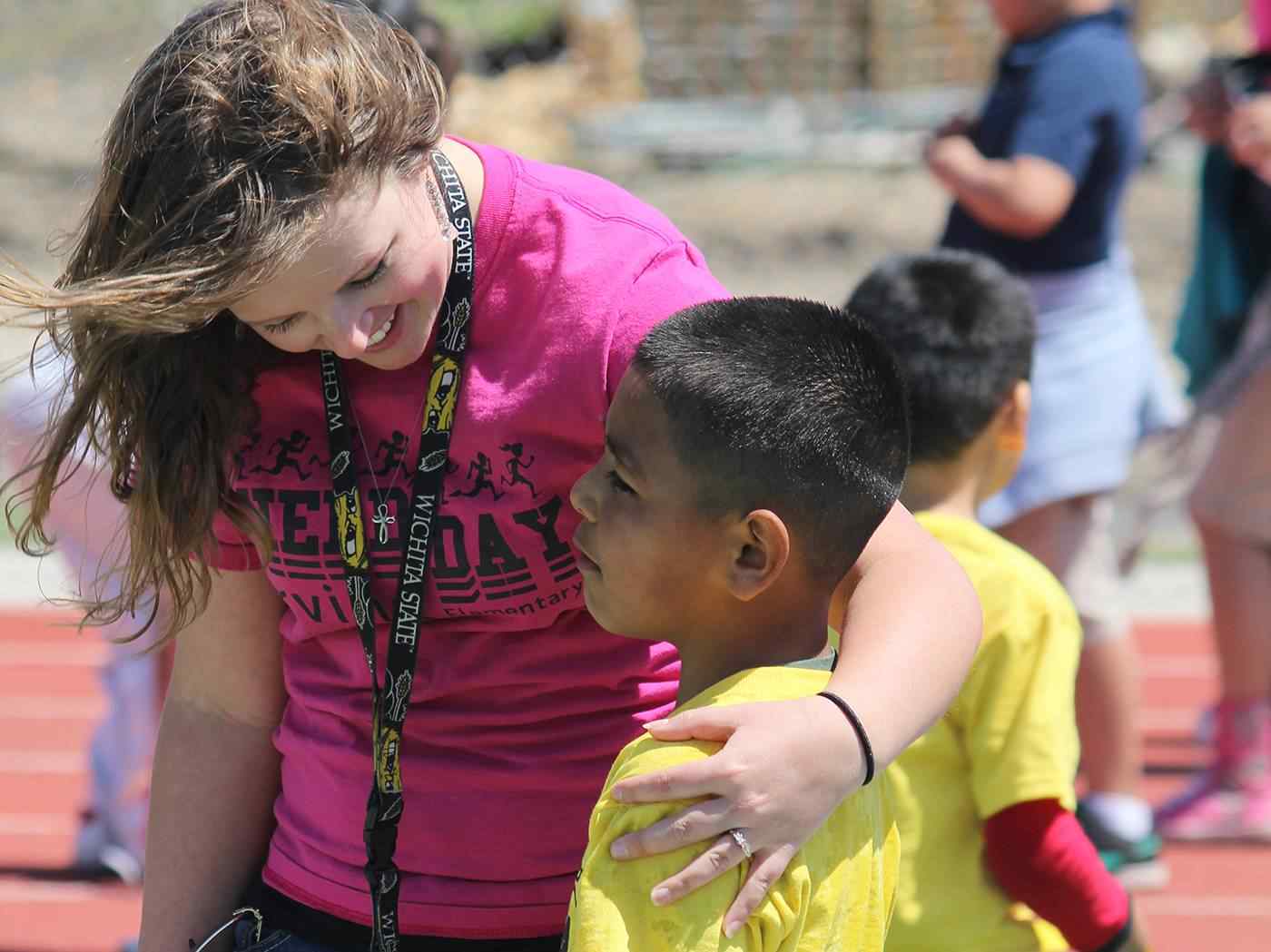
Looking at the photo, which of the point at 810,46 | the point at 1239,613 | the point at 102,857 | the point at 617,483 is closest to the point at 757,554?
the point at 617,483

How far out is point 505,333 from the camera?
1.95 m

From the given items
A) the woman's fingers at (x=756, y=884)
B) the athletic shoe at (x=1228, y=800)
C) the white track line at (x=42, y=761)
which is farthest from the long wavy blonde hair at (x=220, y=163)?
the white track line at (x=42, y=761)

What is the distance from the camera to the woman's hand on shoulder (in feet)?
5.12

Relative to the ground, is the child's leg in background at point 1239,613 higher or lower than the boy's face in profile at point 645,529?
lower

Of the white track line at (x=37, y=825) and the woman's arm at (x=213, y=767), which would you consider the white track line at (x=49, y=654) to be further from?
the woman's arm at (x=213, y=767)

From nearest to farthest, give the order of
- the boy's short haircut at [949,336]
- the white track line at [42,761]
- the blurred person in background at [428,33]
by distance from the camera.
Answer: the boy's short haircut at [949,336]
the blurred person in background at [428,33]
the white track line at [42,761]

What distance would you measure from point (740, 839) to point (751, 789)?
5cm

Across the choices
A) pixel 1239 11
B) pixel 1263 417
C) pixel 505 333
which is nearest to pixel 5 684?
pixel 1263 417

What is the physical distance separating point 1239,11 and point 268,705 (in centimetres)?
2003

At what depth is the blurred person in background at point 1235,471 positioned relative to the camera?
474 cm

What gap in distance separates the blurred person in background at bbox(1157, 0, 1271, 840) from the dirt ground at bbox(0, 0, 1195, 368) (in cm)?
757

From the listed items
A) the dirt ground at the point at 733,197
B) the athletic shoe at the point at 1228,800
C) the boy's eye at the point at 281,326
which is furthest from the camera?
the dirt ground at the point at 733,197

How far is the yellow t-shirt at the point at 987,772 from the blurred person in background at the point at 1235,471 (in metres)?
2.54

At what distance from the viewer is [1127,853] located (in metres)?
4.51
